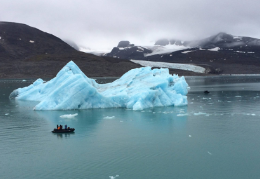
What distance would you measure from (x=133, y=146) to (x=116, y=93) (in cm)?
1209


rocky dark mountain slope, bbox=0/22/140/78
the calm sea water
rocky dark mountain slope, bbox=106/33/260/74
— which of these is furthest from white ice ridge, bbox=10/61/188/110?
rocky dark mountain slope, bbox=106/33/260/74

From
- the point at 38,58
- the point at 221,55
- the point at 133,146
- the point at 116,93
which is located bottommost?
the point at 133,146

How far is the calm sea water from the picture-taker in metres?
10.2

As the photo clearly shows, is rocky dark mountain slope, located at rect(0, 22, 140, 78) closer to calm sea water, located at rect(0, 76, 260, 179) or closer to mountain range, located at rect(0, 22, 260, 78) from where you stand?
mountain range, located at rect(0, 22, 260, 78)

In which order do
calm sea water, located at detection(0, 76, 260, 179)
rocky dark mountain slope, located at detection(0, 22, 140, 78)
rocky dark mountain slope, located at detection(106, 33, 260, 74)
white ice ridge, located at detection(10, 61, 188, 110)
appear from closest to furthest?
calm sea water, located at detection(0, 76, 260, 179)
white ice ridge, located at detection(10, 61, 188, 110)
rocky dark mountain slope, located at detection(0, 22, 140, 78)
rocky dark mountain slope, located at detection(106, 33, 260, 74)

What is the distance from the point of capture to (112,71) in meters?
90.4

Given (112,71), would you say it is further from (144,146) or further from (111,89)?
(144,146)

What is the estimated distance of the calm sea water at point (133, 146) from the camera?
10.2m

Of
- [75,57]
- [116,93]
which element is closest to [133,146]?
[116,93]

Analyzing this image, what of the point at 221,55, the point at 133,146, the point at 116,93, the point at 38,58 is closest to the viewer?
the point at 133,146

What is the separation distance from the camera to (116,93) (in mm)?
24844

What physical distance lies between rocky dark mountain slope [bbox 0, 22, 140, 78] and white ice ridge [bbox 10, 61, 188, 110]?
188 ft

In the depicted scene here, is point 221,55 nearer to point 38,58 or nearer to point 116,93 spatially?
point 38,58

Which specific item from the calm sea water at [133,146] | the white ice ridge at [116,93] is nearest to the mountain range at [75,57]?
the white ice ridge at [116,93]
